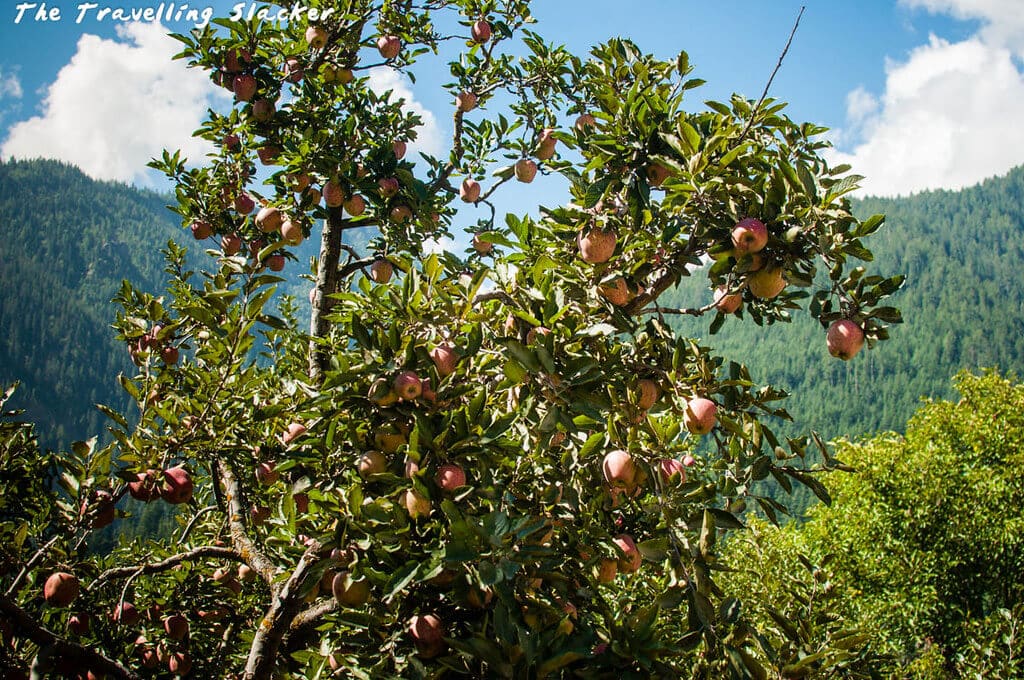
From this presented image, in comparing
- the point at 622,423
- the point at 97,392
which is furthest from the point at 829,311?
the point at 97,392

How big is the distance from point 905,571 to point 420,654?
13954 mm

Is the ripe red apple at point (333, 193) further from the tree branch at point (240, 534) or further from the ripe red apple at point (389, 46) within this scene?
the tree branch at point (240, 534)

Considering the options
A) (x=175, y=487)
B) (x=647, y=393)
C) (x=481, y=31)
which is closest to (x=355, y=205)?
(x=481, y=31)

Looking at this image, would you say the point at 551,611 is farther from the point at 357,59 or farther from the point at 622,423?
the point at 357,59

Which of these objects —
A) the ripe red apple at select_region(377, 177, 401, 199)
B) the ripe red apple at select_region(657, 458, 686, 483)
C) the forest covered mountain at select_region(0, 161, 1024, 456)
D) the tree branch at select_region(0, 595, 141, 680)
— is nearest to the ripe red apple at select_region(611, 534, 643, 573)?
the ripe red apple at select_region(657, 458, 686, 483)

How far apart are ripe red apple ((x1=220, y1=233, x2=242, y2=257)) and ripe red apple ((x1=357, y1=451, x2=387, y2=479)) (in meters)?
3.13

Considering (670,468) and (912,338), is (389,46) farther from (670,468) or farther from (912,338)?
(912,338)

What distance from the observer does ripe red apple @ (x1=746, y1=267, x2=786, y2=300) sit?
6.84ft

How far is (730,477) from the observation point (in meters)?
2.23

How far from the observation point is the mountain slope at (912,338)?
117000mm

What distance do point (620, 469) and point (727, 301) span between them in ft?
2.57

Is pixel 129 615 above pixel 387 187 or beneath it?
beneath

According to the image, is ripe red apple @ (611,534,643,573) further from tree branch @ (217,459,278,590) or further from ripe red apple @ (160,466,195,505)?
ripe red apple @ (160,466,195,505)

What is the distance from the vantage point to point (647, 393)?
7.59 ft
